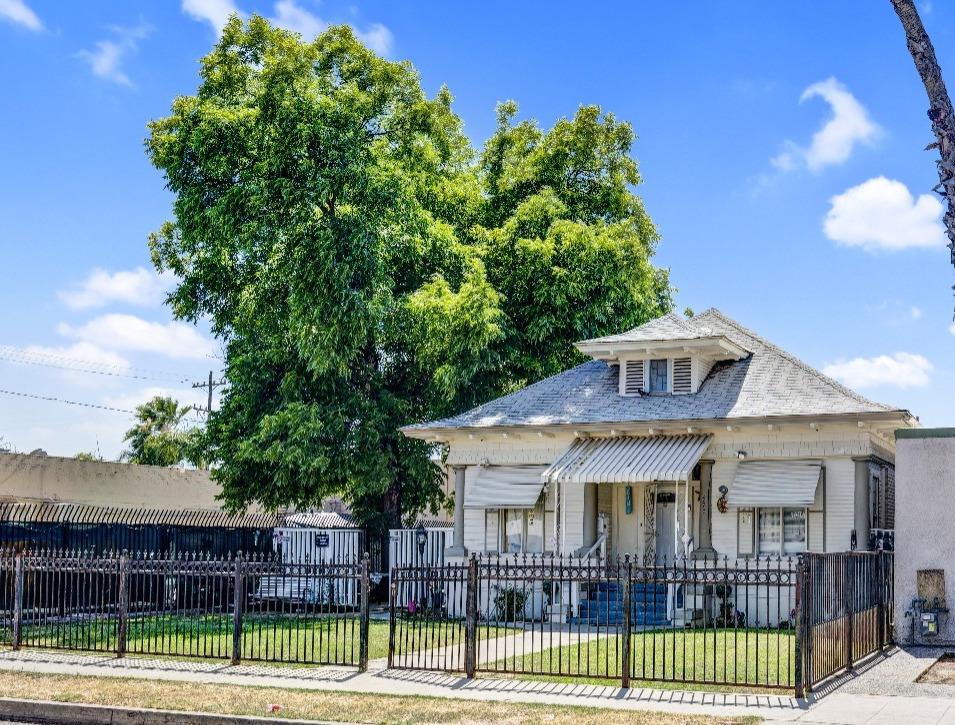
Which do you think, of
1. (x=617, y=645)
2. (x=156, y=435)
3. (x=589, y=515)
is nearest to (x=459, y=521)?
(x=589, y=515)

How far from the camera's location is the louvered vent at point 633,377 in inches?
1123

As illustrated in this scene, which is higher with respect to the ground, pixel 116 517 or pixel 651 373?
pixel 651 373

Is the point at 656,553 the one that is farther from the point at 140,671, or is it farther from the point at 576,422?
the point at 140,671

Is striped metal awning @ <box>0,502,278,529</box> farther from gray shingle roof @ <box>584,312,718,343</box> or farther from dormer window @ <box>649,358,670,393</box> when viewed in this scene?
dormer window @ <box>649,358,670,393</box>

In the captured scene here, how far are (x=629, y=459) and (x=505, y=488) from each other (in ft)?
11.4

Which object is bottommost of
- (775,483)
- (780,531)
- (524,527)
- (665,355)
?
(524,527)

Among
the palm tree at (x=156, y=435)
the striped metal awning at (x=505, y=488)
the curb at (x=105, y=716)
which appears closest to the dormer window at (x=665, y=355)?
the striped metal awning at (x=505, y=488)

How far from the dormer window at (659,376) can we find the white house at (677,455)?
0.09 ft

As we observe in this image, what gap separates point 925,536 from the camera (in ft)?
65.9

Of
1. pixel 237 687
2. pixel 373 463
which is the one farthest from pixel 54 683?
pixel 373 463

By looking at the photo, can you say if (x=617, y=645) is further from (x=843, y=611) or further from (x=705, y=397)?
(x=705, y=397)

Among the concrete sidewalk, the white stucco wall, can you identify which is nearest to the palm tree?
the white stucco wall

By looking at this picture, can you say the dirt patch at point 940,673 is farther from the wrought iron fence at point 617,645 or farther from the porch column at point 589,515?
the porch column at point 589,515

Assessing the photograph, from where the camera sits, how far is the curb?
43.8ft
